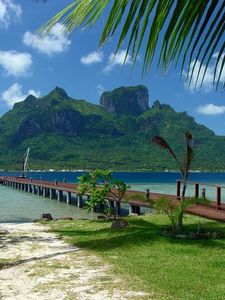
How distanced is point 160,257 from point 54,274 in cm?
265

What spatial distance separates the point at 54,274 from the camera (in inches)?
349

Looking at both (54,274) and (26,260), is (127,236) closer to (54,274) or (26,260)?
(26,260)

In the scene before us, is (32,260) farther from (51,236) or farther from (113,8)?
(113,8)

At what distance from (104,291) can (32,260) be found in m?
3.72

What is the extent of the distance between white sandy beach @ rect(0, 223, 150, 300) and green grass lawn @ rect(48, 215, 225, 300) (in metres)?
0.39

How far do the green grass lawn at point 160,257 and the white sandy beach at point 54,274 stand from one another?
387 mm

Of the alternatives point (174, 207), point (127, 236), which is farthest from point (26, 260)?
point (174, 207)

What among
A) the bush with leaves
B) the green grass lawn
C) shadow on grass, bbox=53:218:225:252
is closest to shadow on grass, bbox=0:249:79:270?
the green grass lawn

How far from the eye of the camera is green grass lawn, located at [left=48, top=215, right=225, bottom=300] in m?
7.46

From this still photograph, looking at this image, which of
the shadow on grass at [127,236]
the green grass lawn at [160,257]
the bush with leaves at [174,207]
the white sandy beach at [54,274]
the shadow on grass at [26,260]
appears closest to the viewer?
the white sandy beach at [54,274]

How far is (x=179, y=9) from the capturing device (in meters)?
1.25

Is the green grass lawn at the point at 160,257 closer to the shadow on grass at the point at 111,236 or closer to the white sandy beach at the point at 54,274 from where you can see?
the shadow on grass at the point at 111,236

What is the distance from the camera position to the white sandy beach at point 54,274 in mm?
7285

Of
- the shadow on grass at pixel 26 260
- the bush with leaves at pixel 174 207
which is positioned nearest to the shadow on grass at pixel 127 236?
the bush with leaves at pixel 174 207
